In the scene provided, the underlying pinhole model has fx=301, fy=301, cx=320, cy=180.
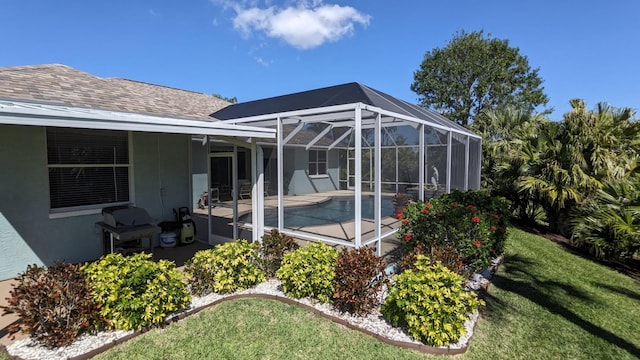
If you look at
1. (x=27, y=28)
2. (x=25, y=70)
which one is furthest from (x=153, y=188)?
(x=27, y=28)

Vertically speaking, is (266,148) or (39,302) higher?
(266,148)

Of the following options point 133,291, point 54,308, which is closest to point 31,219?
point 54,308

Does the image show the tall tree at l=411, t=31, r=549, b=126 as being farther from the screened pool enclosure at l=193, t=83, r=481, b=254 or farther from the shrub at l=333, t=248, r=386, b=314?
the shrub at l=333, t=248, r=386, b=314

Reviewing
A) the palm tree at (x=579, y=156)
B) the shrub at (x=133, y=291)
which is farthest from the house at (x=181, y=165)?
the palm tree at (x=579, y=156)

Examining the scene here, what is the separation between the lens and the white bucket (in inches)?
285

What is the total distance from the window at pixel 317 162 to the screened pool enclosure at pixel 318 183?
2.43 feet

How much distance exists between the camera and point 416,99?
30.3 metres

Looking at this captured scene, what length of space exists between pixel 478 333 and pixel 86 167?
7.67m

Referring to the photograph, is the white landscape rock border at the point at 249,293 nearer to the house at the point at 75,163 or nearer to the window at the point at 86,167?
the house at the point at 75,163

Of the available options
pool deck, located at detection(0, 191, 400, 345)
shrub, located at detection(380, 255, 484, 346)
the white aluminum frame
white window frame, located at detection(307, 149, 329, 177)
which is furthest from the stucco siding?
shrub, located at detection(380, 255, 484, 346)

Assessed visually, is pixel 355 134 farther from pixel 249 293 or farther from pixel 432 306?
pixel 249 293

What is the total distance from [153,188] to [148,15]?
8487 millimetres

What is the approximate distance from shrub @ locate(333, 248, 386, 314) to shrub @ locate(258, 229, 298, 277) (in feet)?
4.57

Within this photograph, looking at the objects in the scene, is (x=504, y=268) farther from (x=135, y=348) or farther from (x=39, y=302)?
(x=39, y=302)
